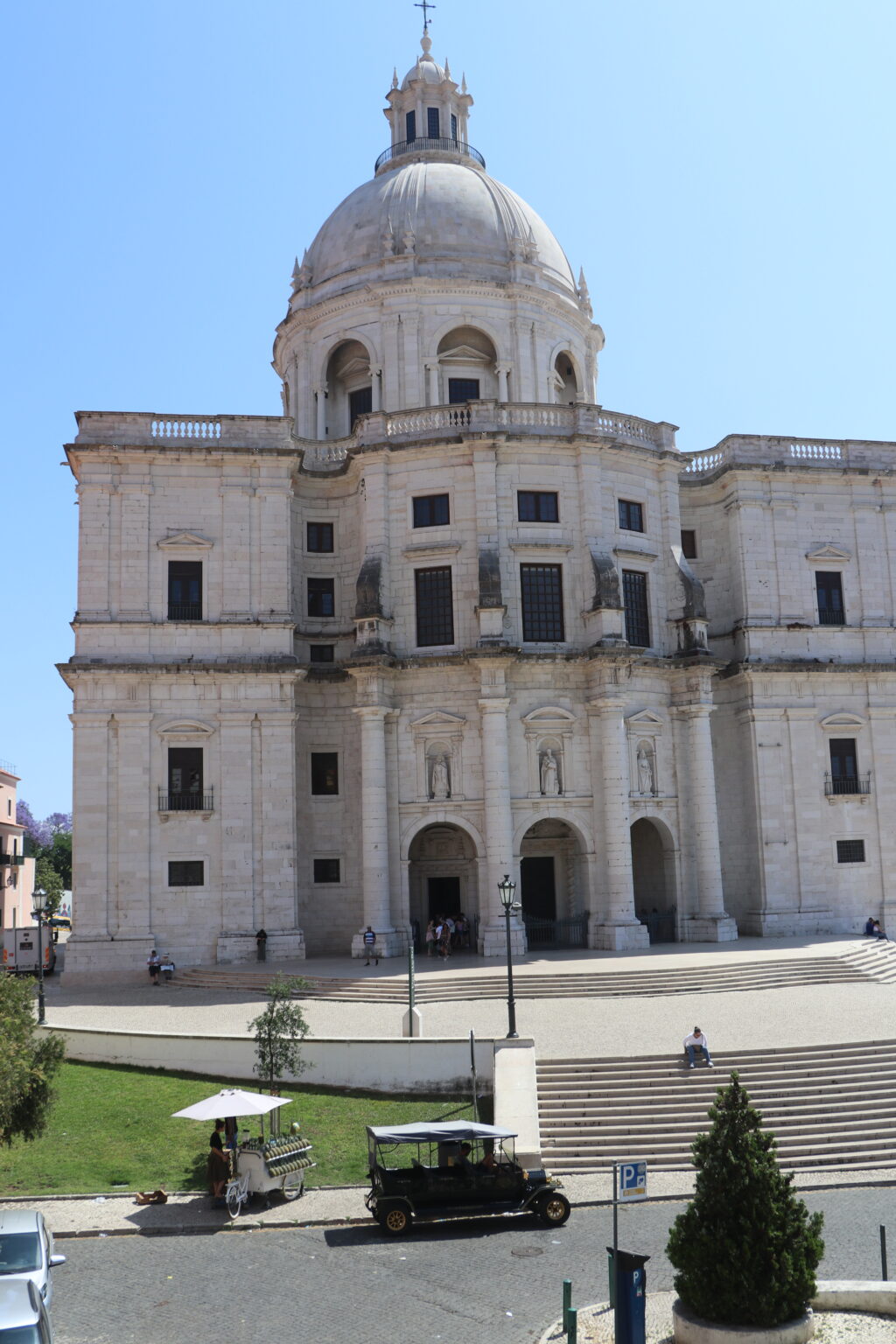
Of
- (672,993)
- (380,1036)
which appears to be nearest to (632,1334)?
(380,1036)

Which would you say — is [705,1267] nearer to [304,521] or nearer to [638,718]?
[638,718]

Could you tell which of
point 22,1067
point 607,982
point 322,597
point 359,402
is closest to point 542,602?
point 322,597

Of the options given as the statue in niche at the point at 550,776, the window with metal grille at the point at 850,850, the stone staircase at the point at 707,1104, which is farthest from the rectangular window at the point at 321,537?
the stone staircase at the point at 707,1104

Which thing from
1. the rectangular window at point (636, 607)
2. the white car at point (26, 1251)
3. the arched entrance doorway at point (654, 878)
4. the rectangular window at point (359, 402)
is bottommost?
the white car at point (26, 1251)

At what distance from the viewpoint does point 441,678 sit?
4222cm

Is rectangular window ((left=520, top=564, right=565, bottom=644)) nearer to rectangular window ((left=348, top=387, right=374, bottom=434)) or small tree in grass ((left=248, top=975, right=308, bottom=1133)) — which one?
rectangular window ((left=348, top=387, right=374, bottom=434))

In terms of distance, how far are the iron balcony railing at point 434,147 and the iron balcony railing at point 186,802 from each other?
34579 millimetres

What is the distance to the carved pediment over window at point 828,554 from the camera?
47250 mm

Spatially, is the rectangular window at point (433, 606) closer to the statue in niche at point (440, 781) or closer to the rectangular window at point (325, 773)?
the statue in niche at point (440, 781)

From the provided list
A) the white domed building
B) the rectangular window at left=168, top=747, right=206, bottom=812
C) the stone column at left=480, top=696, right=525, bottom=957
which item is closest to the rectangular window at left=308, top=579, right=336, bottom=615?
the white domed building

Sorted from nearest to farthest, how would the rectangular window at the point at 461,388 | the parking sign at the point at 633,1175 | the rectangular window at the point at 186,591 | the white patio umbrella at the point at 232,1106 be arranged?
the parking sign at the point at 633,1175, the white patio umbrella at the point at 232,1106, the rectangular window at the point at 186,591, the rectangular window at the point at 461,388

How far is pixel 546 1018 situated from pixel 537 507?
20.5 m

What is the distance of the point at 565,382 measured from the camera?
2211 inches

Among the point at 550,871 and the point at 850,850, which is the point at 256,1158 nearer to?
the point at 550,871
